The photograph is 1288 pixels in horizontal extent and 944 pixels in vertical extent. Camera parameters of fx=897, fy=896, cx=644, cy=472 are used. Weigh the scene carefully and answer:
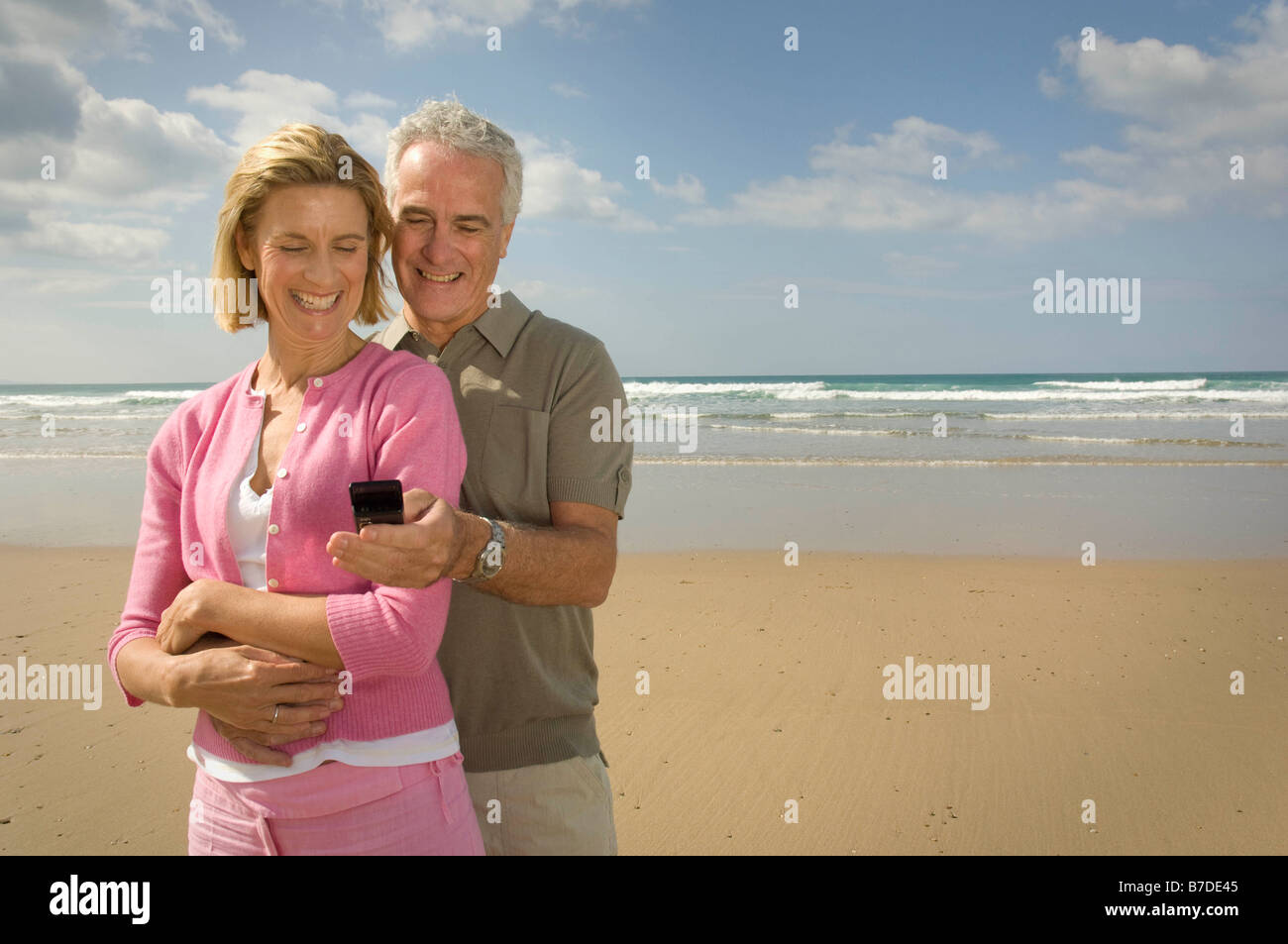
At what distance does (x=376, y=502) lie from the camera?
59.2 inches

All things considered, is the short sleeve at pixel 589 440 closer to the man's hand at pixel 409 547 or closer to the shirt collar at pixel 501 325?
the shirt collar at pixel 501 325

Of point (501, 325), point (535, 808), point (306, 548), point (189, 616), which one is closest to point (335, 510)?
point (306, 548)

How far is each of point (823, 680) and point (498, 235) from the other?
4302 millimetres

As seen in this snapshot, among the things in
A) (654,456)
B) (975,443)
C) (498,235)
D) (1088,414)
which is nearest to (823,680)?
(498,235)

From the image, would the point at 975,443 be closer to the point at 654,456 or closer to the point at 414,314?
the point at 654,456

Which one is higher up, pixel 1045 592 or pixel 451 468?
pixel 451 468

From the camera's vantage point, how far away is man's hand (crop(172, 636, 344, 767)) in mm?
1643

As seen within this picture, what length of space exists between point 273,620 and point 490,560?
1.34ft

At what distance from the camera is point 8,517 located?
11.2 m

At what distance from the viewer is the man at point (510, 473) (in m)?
2.11

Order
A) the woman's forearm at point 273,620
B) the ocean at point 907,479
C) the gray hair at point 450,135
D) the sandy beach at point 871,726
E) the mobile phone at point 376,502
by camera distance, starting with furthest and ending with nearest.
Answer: the ocean at point 907,479 < the sandy beach at point 871,726 < the gray hair at point 450,135 < the woman's forearm at point 273,620 < the mobile phone at point 376,502

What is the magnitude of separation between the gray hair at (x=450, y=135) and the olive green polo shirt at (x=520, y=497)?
1.63 feet

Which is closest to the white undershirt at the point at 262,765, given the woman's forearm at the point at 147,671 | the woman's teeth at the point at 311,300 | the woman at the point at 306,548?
the woman at the point at 306,548
